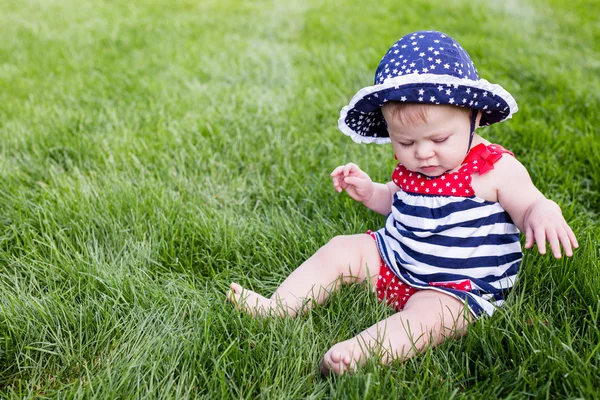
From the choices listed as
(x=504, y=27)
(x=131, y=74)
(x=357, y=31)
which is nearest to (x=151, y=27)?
(x=131, y=74)

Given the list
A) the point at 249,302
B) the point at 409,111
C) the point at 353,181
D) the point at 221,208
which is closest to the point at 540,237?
the point at 409,111

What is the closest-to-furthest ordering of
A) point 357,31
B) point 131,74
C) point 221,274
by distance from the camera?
point 221,274 → point 131,74 → point 357,31

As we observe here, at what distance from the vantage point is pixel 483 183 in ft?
6.14

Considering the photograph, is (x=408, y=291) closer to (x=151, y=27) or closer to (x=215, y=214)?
(x=215, y=214)

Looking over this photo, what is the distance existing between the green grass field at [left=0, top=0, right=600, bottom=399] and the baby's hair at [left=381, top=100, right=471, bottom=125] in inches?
24.5

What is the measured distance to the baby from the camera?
5.51 ft

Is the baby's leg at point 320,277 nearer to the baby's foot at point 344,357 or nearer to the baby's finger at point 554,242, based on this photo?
the baby's foot at point 344,357

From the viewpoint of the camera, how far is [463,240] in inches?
74.4

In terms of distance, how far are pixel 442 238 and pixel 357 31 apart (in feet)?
12.5

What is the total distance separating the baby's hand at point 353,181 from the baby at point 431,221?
16 cm

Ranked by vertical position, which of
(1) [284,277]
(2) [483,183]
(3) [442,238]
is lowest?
(1) [284,277]

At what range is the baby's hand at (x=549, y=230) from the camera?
1.62m

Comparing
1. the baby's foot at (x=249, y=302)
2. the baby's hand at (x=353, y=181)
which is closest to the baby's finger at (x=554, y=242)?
the baby's hand at (x=353, y=181)

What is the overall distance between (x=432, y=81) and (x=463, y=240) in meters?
0.57
